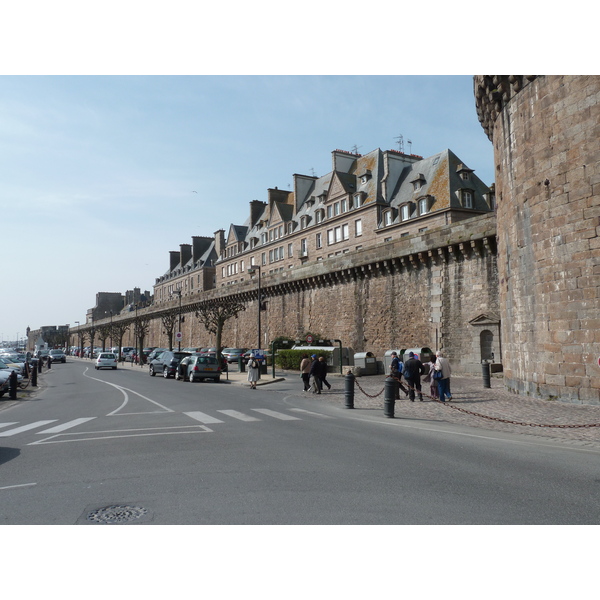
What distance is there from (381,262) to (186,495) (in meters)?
26.5

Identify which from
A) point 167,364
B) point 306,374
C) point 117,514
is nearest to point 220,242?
point 167,364

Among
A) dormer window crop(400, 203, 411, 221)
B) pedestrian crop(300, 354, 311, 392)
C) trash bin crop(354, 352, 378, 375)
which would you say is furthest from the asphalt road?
dormer window crop(400, 203, 411, 221)

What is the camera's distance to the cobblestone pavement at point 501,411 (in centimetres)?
959

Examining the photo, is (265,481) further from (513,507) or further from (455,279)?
(455,279)

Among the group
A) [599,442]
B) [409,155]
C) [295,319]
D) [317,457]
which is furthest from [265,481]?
[409,155]

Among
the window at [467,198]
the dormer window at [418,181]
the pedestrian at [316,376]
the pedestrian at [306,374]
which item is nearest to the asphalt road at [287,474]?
the pedestrian at [316,376]

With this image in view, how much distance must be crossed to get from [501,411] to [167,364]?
21.4 metres

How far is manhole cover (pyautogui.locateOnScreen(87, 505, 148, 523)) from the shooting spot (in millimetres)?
4426

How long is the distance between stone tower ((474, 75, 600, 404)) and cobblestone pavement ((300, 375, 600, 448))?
0.79 m

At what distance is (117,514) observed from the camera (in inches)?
180

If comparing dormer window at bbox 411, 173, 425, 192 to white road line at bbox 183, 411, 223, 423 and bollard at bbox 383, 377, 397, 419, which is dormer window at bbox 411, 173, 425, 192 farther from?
white road line at bbox 183, 411, 223, 423

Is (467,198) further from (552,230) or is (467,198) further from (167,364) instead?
(552,230)

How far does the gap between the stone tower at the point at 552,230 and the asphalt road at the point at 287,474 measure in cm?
516

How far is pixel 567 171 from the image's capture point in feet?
44.7
